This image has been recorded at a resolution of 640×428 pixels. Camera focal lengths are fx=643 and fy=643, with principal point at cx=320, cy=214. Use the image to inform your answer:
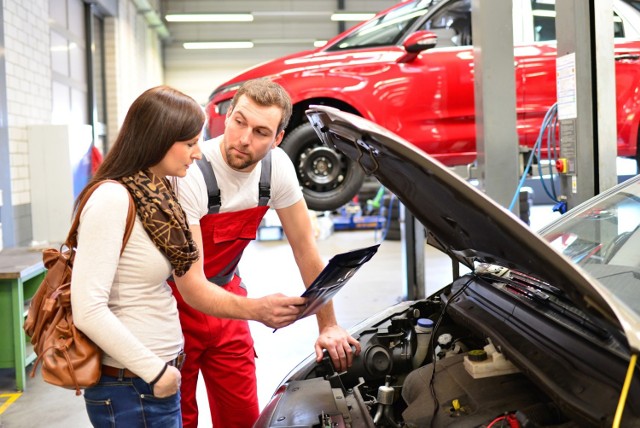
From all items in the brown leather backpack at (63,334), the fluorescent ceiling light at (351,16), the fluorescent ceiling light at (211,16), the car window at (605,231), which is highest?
the fluorescent ceiling light at (351,16)

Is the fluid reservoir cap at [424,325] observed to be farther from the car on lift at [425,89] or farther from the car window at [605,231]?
the car on lift at [425,89]

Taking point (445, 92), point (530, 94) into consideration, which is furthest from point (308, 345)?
point (530, 94)

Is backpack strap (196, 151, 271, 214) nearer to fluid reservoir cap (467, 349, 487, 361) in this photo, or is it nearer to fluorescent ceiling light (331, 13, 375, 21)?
fluid reservoir cap (467, 349, 487, 361)

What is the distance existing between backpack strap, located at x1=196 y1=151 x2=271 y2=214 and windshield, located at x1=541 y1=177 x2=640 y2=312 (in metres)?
0.98

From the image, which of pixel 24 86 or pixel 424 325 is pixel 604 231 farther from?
pixel 24 86

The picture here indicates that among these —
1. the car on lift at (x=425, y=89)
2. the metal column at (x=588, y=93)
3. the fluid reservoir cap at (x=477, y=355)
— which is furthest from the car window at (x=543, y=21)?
the fluid reservoir cap at (x=477, y=355)

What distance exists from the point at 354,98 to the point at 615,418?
3664 millimetres

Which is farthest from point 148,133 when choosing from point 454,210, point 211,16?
point 211,16

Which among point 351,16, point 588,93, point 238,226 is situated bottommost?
point 238,226

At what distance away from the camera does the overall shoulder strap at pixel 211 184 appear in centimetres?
218

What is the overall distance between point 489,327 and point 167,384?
84 cm

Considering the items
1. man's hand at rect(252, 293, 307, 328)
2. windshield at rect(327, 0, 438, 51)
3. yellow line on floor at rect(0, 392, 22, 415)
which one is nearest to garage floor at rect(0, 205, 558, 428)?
yellow line on floor at rect(0, 392, 22, 415)

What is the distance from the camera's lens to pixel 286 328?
572cm

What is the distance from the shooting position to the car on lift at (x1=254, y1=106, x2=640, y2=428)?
1228mm
